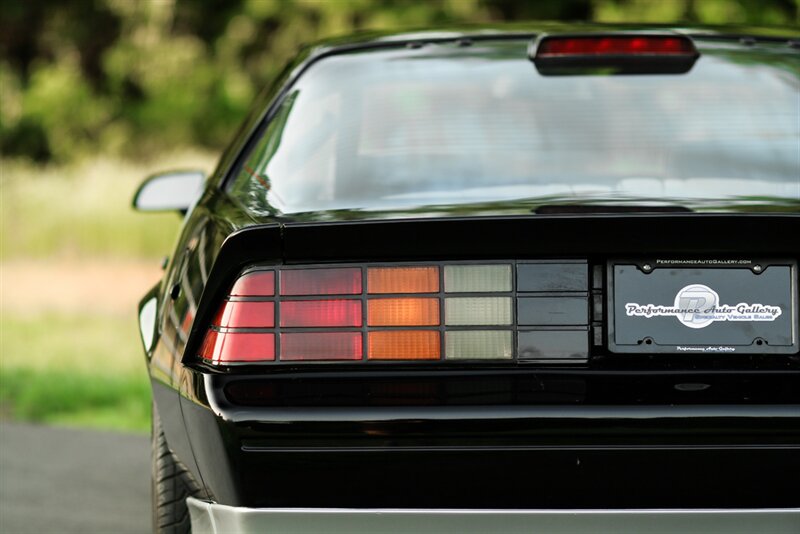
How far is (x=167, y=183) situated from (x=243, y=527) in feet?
5.88

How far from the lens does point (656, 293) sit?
7.63 feet

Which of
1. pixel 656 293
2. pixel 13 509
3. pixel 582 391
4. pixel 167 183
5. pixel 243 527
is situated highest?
pixel 167 183

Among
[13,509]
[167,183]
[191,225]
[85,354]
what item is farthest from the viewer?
[85,354]

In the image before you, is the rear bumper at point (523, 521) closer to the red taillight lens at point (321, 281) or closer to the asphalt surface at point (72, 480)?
the red taillight lens at point (321, 281)

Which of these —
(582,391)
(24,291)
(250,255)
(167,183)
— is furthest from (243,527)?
(24,291)

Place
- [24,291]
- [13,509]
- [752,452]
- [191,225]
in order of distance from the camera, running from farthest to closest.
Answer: [24,291]
[13,509]
[191,225]
[752,452]

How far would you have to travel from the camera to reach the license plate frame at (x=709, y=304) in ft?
7.57

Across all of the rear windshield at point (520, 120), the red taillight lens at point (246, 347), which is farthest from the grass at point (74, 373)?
the red taillight lens at point (246, 347)

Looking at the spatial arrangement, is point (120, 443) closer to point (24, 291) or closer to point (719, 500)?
point (719, 500)

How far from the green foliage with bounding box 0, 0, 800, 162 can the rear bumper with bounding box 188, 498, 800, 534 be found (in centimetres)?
2109

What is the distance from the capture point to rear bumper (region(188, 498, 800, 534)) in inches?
88.0

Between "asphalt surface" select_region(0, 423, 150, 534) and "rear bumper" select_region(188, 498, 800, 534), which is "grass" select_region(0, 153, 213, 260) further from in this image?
"rear bumper" select_region(188, 498, 800, 534)

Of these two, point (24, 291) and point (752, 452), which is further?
point (24, 291)

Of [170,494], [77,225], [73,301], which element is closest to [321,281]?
[170,494]
